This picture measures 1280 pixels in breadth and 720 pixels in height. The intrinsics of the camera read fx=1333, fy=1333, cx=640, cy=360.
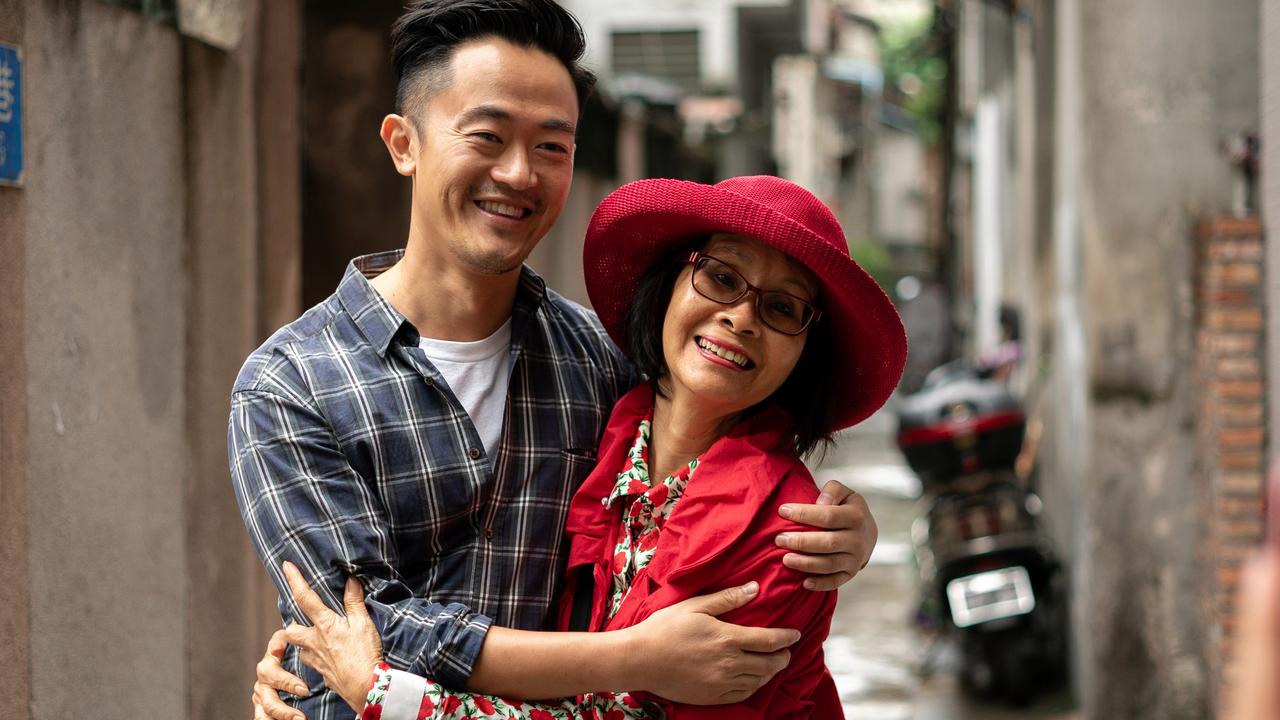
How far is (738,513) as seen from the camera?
2258mm

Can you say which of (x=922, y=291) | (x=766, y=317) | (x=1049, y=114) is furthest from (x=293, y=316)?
(x=922, y=291)

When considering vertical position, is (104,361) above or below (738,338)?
below

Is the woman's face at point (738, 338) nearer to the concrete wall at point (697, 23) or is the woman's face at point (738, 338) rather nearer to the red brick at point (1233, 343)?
the red brick at point (1233, 343)

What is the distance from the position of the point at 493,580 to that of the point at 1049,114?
7.17 m

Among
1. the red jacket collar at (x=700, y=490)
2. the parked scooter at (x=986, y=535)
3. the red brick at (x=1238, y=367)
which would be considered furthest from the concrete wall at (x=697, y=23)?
the red jacket collar at (x=700, y=490)

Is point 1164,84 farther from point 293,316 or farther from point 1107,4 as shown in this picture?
point 293,316

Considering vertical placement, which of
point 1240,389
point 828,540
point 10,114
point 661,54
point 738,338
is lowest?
point 1240,389

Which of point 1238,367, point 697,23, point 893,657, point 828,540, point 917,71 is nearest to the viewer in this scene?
point 828,540

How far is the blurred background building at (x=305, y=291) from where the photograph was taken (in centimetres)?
322

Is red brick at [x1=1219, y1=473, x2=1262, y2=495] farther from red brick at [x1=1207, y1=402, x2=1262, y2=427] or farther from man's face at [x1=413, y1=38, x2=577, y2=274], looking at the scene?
man's face at [x1=413, y1=38, x2=577, y2=274]

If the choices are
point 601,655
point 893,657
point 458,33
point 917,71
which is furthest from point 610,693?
point 917,71

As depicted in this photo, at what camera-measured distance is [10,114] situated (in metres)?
3.03

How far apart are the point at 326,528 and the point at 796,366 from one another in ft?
3.05

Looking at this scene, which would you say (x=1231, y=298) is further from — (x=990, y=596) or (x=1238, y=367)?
(x=990, y=596)
